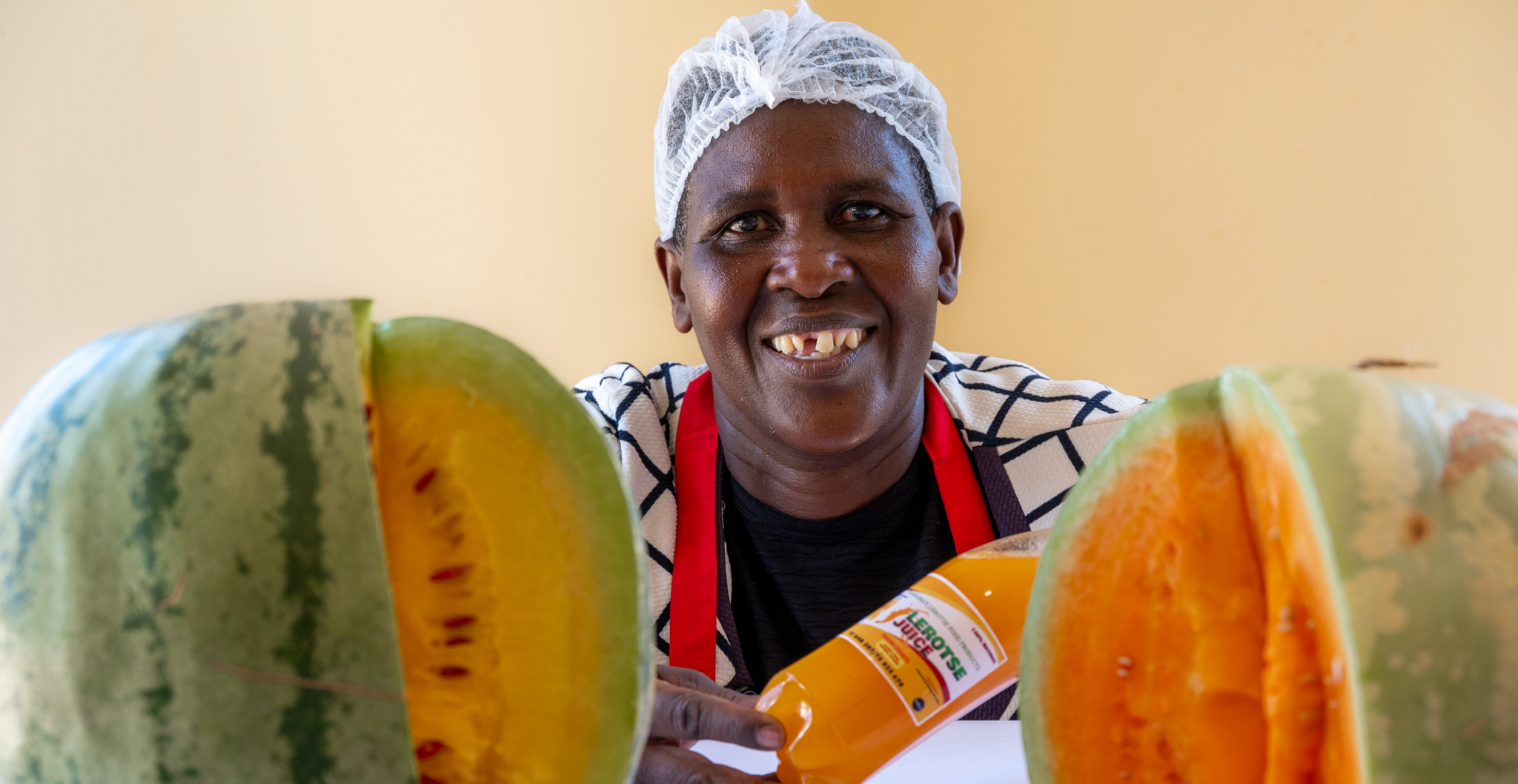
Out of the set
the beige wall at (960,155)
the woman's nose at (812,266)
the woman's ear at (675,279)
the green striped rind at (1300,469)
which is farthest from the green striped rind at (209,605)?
the beige wall at (960,155)

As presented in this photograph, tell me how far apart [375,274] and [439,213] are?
0.30 meters

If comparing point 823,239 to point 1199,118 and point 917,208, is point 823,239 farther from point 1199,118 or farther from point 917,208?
point 1199,118

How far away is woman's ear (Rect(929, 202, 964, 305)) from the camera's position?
182 centimetres

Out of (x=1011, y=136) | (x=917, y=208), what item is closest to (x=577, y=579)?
(x=917, y=208)

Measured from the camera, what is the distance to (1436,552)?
0.51 metres

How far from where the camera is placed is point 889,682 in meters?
0.94

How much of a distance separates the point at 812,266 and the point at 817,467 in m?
0.41

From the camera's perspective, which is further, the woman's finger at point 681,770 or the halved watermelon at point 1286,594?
the woman's finger at point 681,770

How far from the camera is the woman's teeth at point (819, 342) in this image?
154 centimetres

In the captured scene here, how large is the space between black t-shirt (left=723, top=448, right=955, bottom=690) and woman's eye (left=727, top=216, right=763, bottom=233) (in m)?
0.54

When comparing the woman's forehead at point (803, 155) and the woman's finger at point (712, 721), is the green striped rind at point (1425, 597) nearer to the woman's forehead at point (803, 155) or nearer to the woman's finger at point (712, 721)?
the woman's finger at point (712, 721)

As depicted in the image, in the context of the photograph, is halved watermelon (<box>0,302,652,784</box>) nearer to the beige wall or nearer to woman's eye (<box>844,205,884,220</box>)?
woman's eye (<box>844,205,884,220</box>)

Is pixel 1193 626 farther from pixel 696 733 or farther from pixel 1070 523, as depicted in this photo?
pixel 696 733

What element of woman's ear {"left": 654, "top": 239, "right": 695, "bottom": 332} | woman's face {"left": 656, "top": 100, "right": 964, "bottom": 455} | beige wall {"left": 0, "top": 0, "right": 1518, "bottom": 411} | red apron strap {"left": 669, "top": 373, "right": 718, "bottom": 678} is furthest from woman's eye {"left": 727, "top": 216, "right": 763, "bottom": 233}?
beige wall {"left": 0, "top": 0, "right": 1518, "bottom": 411}
